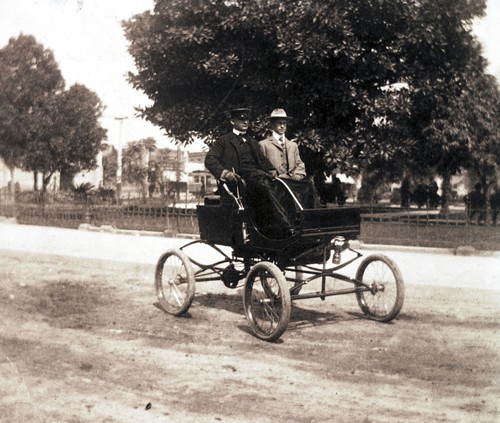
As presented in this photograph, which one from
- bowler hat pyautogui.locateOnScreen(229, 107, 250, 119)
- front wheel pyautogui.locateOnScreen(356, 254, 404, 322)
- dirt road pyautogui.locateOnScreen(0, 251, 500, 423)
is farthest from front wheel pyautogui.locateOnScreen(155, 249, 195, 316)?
front wheel pyautogui.locateOnScreen(356, 254, 404, 322)

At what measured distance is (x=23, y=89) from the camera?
17375 mm

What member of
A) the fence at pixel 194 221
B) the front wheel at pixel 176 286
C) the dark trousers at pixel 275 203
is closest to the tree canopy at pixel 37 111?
the fence at pixel 194 221

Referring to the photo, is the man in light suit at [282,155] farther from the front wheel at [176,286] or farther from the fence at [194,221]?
the fence at [194,221]

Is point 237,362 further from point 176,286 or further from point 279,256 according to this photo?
point 176,286

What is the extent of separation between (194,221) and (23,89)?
6600 mm

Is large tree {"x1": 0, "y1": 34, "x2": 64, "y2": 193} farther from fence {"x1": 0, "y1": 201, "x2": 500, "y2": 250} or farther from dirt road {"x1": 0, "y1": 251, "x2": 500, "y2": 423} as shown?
dirt road {"x1": 0, "y1": 251, "x2": 500, "y2": 423}

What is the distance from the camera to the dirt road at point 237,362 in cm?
373

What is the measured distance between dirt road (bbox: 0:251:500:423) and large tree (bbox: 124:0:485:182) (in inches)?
272

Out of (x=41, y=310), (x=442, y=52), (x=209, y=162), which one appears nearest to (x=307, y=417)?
(x=209, y=162)

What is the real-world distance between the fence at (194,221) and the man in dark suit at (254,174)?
496cm

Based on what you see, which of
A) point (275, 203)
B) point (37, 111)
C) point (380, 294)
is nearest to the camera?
point (275, 203)

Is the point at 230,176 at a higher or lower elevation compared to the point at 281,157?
lower

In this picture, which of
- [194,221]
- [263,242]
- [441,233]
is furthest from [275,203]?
[194,221]

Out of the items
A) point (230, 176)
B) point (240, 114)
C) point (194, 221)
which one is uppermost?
point (240, 114)
